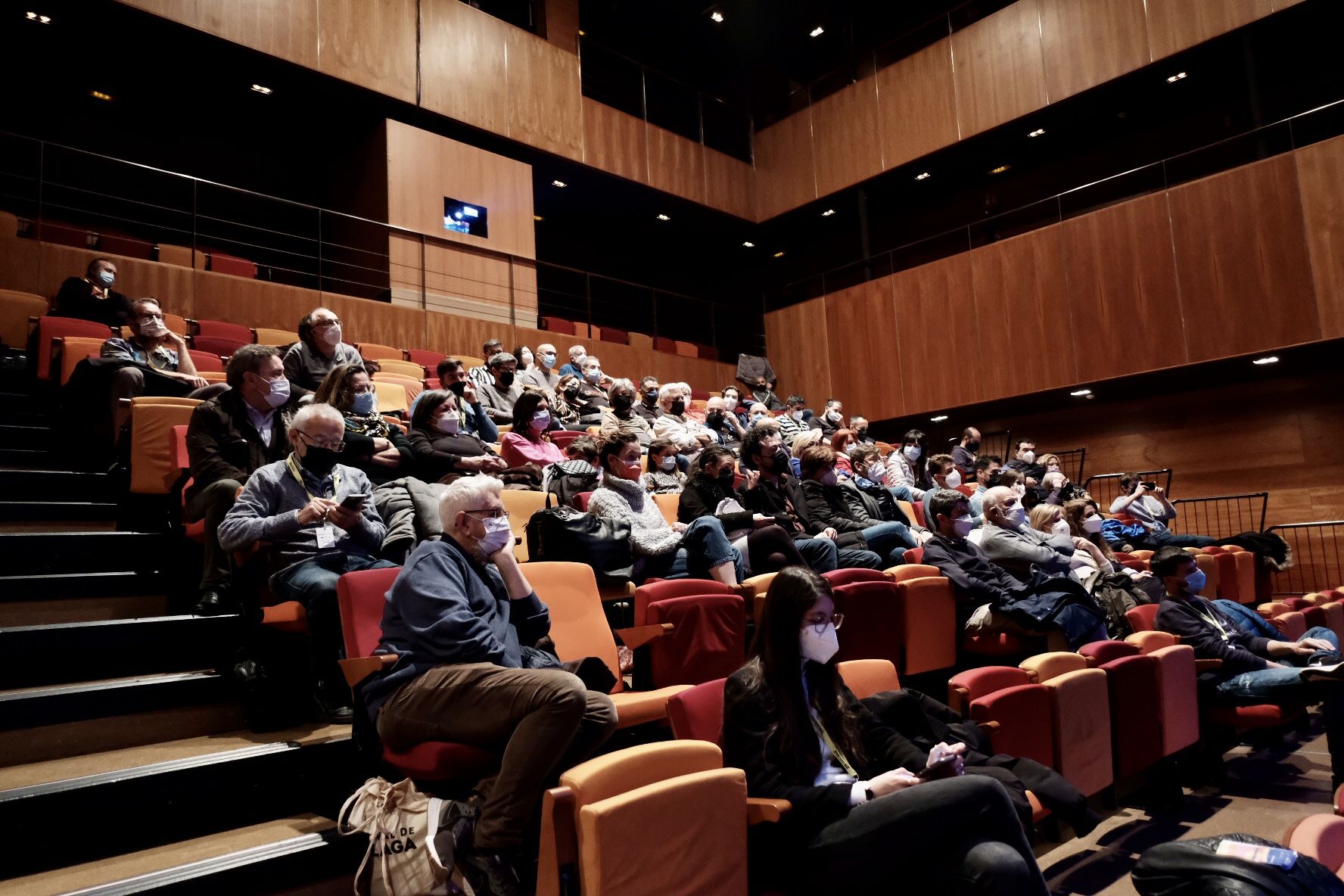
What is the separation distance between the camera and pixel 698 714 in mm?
2078

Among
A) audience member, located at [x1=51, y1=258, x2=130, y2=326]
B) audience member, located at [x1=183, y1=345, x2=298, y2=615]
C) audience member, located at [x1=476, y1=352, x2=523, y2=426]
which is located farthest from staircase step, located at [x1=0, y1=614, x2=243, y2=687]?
audience member, located at [x1=51, y1=258, x2=130, y2=326]

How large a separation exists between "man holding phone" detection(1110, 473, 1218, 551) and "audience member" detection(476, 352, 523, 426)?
4526 mm

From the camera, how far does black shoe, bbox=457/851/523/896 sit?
178cm

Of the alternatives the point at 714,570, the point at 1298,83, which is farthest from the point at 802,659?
the point at 1298,83

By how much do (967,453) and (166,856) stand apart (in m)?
7.38

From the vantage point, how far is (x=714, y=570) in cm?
354

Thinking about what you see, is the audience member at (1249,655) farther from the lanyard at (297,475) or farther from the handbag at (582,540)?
the lanyard at (297,475)

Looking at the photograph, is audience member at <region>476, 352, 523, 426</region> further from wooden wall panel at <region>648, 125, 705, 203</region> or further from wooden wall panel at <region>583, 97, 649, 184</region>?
wooden wall panel at <region>648, 125, 705, 203</region>

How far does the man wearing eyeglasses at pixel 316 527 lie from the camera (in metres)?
2.54

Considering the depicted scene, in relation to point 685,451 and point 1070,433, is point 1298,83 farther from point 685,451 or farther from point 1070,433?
point 685,451

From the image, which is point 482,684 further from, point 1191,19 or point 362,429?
point 1191,19

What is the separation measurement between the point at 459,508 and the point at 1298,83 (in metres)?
9.37

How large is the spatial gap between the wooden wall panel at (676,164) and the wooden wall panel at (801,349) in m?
1.82

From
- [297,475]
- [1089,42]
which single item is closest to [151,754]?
[297,475]
